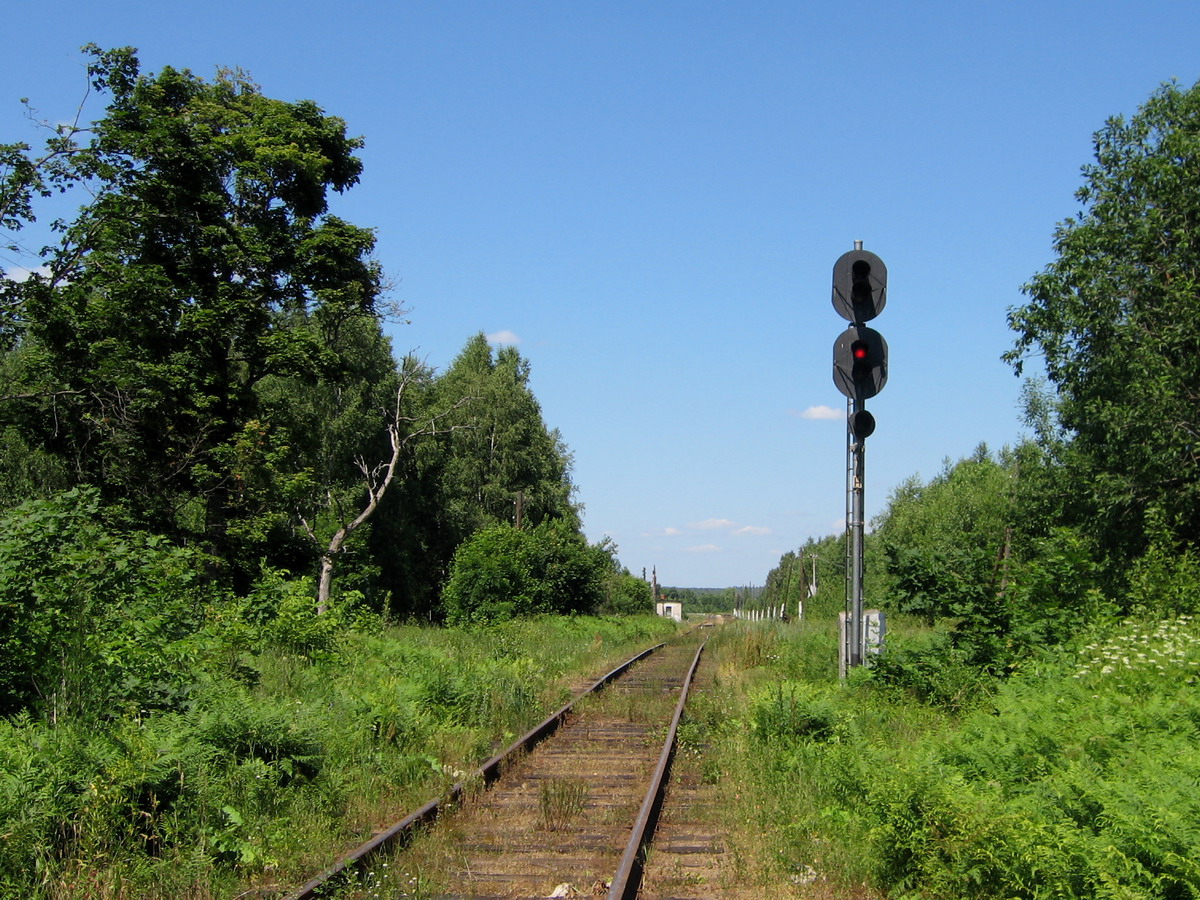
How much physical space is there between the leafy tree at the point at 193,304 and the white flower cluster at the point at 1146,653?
19695 millimetres

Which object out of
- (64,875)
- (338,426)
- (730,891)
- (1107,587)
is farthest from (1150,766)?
(338,426)

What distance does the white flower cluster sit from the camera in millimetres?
8625

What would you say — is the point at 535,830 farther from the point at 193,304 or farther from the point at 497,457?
the point at 497,457

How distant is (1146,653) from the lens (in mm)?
9234

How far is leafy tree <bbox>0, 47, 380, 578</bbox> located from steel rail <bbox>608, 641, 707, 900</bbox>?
17.3m

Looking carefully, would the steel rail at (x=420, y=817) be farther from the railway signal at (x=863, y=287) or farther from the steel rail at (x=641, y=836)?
the railway signal at (x=863, y=287)

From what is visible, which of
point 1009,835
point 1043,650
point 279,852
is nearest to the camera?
point 1009,835

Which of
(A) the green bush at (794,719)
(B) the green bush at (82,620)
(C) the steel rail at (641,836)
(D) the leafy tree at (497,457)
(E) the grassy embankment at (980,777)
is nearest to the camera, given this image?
(E) the grassy embankment at (980,777)

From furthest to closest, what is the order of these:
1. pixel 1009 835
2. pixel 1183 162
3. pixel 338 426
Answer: pixel 338 426
pixel 1183 162
pixel 1009 835

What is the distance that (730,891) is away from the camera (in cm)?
578

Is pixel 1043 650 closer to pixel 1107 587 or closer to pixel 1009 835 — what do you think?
pixel 1009 835

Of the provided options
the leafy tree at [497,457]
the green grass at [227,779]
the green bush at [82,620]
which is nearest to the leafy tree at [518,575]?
the leafy tree at [497,457]

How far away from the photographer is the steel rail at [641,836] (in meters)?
5.66

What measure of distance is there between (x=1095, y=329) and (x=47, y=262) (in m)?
23.5
